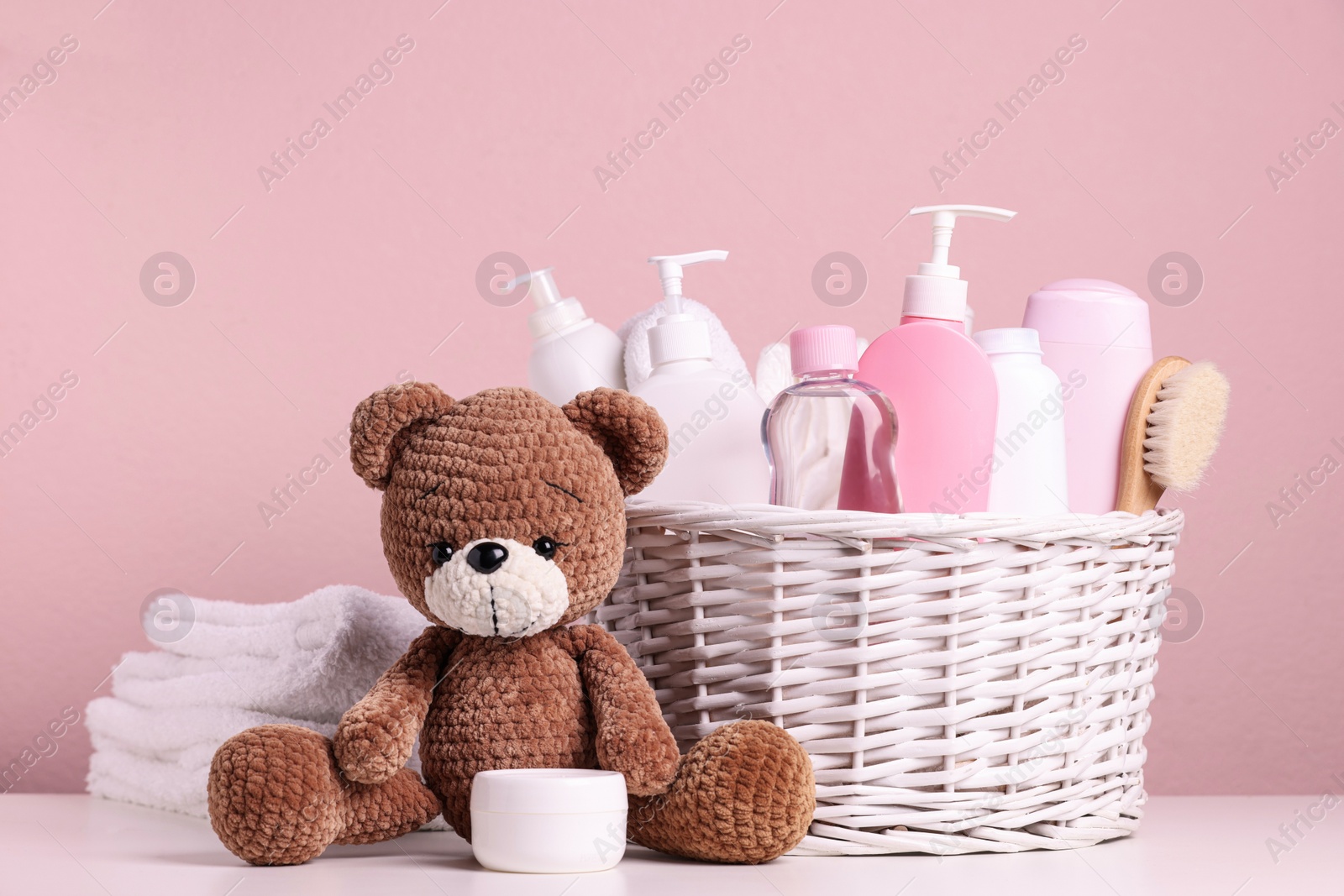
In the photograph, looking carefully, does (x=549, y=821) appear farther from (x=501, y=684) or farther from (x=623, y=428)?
(x=623, y=428)

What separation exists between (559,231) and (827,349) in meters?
0.51

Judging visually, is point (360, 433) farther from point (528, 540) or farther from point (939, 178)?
point (939, 178)

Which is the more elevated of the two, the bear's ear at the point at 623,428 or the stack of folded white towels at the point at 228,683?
the bear's ear at the point at 623,428

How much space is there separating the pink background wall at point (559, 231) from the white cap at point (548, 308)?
0.33m

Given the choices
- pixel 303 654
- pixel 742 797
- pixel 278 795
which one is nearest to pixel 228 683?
pixel 303 654

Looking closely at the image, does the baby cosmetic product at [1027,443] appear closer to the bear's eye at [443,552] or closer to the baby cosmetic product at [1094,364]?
the baby cosmetic product at [1094,364]

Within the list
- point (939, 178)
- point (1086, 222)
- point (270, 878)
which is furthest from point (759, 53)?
point (270, 878)

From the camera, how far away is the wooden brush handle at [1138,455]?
2.37 feet

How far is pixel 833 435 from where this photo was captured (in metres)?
0.67

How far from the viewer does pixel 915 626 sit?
615 mm

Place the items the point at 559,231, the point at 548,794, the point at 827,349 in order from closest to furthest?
the point at 548,794, the point at 827,349, the point at 559,231

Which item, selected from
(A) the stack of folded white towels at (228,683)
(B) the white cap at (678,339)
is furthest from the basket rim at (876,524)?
(A) the stack of folded white towels at (228,683)

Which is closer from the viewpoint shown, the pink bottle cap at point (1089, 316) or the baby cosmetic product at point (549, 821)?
the baby cosmetic product at point (549, 821)

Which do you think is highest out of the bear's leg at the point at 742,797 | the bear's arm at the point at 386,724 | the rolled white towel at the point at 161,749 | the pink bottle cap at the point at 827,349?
the pink bottle cap at the point at 827,349
